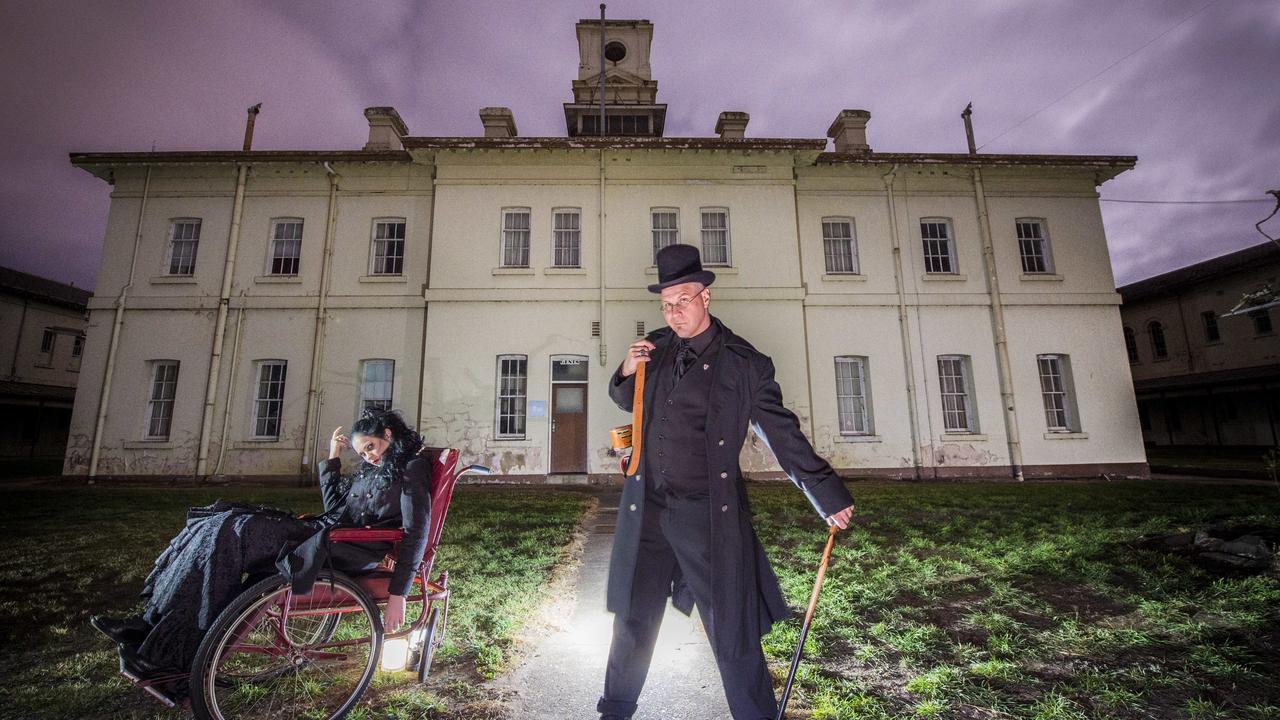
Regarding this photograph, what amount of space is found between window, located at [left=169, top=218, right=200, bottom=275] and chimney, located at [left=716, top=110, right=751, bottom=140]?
45.3ft

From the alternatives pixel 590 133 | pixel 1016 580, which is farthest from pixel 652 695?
pixel 590 133

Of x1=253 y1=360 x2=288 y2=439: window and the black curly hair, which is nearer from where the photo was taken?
the black curly hair

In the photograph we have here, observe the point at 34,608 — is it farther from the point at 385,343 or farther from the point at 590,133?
the point at 590,133

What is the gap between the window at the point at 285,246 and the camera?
40.4 feet

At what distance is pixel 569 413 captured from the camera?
11641 mm

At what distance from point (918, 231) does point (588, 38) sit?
1207cm

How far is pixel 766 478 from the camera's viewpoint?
11.5 meters

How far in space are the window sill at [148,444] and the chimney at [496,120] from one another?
10590 mm

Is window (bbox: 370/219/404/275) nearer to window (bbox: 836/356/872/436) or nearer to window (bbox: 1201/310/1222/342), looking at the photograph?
window (bbox: 836/356/872/436)

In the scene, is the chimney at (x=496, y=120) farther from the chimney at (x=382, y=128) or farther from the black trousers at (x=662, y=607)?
the black trousers at (x=662, y=607)

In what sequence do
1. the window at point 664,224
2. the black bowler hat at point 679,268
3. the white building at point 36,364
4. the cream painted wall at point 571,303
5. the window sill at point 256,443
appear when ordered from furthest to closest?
1. the white building at point 36,364
2. the window at point 664,224
3. the cream painted wall at point 571,303
4. the window sill at point 256,443
5. the black bowler hat at point 679,268

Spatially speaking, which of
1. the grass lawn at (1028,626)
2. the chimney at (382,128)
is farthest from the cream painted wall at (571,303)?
the grass lawn at (1028,626)

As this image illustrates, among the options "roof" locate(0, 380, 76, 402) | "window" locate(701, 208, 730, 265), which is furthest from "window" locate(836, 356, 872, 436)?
"roof" locate(0, 380, 76, 402)

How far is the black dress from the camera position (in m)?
2.09
